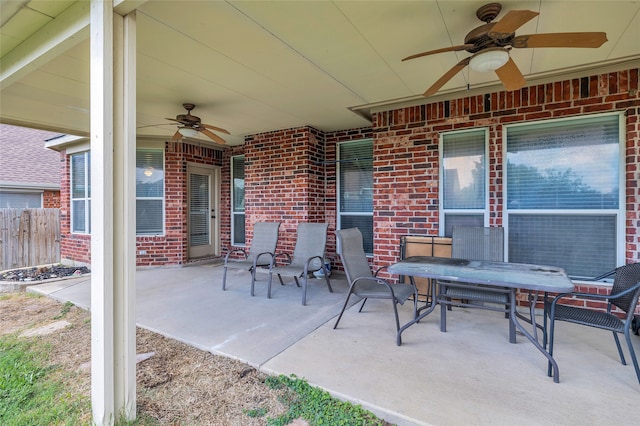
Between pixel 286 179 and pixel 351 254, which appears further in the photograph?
pixel 286 179

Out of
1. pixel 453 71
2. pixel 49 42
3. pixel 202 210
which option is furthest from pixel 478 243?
pixel 202 210

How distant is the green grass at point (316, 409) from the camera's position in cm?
166

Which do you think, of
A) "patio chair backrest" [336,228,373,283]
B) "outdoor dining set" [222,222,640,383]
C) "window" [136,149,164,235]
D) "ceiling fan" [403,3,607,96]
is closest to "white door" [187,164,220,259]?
"window" [136,149,164,235]

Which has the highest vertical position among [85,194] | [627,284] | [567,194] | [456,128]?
[456,128]

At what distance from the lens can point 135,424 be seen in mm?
1651

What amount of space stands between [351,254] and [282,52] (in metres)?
2.05

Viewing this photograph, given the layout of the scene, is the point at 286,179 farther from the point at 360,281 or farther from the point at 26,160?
the point at 26,160

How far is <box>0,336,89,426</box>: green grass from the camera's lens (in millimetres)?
1739

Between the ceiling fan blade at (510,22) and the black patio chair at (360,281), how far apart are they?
6.52ft

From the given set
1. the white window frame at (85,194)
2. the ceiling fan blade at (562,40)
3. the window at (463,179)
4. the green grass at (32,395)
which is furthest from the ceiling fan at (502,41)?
the white window frame at (85,194)

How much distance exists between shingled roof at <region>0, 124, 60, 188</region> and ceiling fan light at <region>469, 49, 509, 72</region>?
33.8 feet

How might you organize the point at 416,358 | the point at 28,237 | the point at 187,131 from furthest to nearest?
the point at 28,237, the point at 187,131, the point at 416,358

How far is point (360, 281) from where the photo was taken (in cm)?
317

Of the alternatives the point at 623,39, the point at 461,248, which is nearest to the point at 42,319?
the point at 461,248
